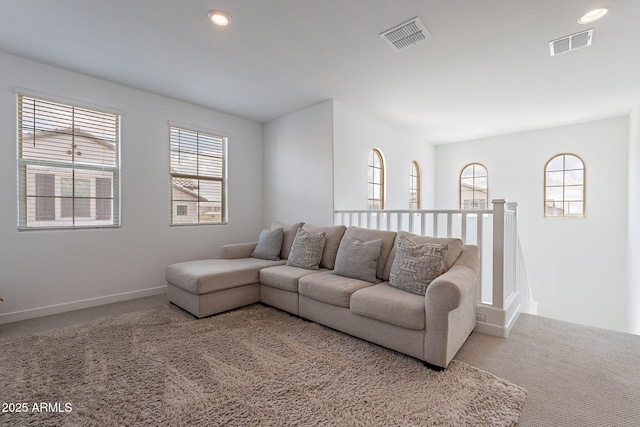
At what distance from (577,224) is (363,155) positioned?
13.2 ft

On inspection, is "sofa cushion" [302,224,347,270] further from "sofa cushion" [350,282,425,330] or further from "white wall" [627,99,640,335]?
"white wall" [627,99,640,335]

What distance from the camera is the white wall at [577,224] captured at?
4715mm

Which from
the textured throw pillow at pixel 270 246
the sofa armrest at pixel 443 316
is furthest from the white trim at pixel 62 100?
the sofa armrest at pixel 443 316

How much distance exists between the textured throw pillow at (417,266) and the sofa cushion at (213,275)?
62.7 inches

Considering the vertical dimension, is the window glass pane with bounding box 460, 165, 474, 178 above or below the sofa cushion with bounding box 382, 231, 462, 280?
above

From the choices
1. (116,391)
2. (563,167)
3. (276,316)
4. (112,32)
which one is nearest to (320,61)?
(112,32)

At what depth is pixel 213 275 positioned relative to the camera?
9.68ft

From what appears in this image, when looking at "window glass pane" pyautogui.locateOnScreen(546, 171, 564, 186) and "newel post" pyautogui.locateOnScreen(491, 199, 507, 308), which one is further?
"window glass pane" pyautogui.locateOnScreen(546, 171, 564, 186)

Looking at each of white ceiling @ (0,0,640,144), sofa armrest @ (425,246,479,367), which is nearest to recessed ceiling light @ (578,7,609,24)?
white ceiling @ (0,0,640,144)

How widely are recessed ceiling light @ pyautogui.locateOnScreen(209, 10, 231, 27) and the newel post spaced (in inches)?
108

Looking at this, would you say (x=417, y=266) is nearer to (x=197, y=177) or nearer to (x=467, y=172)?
(x=197, y=177)

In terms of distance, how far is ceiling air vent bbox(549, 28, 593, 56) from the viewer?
2.47 metres

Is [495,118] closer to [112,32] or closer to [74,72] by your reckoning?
[112,32]

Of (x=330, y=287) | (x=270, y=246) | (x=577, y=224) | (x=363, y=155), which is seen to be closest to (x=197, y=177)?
(x=270, y=246)
